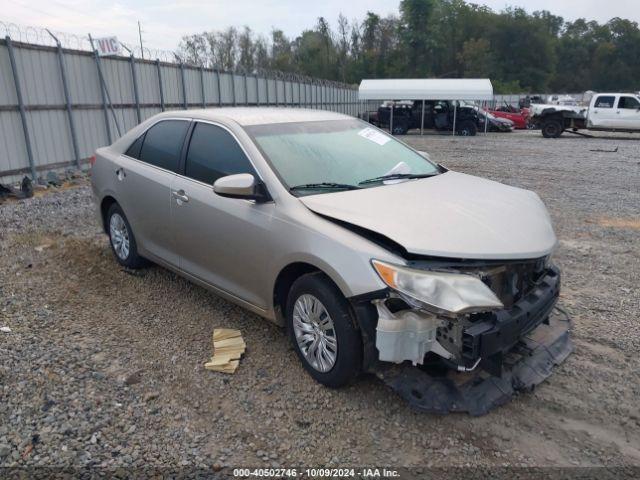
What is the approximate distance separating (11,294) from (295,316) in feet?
9.16

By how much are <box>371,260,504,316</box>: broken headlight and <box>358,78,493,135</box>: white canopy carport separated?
79.4 ft

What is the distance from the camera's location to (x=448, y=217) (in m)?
3.07

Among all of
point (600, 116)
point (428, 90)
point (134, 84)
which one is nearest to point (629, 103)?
point (600, 116)

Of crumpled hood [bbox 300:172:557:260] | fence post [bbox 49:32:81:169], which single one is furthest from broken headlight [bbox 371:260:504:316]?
fence post [bbox 49:32:81:169]

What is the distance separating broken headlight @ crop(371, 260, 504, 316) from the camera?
260 cm

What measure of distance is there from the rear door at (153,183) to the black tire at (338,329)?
1.65 meters

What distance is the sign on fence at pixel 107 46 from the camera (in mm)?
11500

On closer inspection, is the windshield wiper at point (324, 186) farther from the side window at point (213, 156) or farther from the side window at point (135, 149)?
the side window at point (135, 149)

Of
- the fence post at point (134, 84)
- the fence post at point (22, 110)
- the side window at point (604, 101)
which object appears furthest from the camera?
the side window at point (604, 101)

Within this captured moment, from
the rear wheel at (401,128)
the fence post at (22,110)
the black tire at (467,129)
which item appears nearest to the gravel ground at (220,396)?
the fence post at (22,110)

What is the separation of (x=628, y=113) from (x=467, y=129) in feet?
22.9

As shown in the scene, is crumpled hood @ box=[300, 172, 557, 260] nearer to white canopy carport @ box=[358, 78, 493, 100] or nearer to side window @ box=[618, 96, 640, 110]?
side window @ box=[618, 96, 640, 110]

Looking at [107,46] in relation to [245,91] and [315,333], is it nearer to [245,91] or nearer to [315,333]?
[245,91]

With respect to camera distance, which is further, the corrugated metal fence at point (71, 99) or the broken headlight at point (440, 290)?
the corrugated metal fence at point (71, 99)
